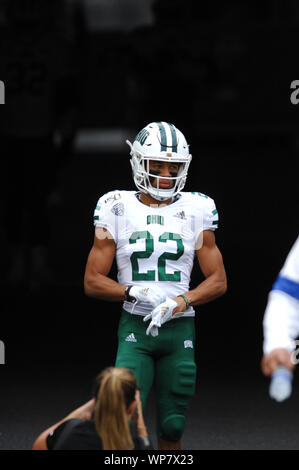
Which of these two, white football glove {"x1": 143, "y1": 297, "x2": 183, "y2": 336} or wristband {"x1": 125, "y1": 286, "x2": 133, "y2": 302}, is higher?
wristband {"x1": 125, "y1": 286, "x2": 133, "y2": 302}

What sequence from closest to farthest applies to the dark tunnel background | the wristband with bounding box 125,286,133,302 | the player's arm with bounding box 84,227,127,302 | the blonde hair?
the blonde hair < the wristband with bounding box 125,286,133,302 < the player's arm with bounding box 84,227,127,302 < the dark tunnel background

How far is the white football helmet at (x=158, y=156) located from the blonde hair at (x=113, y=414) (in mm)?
1254

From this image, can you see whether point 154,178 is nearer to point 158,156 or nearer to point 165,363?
point 158,156

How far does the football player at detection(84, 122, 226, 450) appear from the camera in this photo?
16.7 feet

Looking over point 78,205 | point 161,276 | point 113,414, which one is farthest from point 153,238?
point 78,205

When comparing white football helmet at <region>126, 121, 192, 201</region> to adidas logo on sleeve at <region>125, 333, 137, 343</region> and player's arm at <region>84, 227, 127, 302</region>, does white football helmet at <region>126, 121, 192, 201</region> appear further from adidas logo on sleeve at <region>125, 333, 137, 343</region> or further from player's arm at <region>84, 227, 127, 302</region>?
adidas logo on sleeve at <region>125, 333, 137, 343</region>

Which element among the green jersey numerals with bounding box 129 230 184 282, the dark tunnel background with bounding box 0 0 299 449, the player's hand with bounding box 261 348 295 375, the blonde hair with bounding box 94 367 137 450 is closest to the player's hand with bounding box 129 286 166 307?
the green jersey numerals with bounding box 129 230 184 282

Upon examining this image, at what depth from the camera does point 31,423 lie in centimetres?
665

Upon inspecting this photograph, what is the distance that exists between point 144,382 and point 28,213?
242 inches

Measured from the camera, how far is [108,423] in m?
4.15

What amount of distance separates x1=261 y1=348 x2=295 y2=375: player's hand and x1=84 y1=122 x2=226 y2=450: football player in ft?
4.20

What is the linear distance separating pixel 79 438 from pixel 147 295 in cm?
93

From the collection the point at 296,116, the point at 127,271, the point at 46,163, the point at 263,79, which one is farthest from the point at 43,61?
the point at 296,116

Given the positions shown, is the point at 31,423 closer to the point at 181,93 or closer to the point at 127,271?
the point at 127,271
